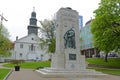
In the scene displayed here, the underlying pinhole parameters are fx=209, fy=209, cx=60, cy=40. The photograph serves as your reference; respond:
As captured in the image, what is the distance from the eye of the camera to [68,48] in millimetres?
23719

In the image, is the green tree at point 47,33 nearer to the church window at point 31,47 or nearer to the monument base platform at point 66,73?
the church window at point 31,47

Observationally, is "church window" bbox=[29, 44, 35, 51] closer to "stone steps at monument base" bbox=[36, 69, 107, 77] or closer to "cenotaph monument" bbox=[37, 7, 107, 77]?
"cenotaph monument" bbox=[37, 7, 107, 77]

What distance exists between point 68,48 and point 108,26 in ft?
48.0

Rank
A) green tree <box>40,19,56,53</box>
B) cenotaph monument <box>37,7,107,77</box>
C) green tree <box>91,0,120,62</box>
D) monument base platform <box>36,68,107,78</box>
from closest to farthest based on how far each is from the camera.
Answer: monument base platform <box>36,68,107,78</box>, cenotaph monument <box>37,7,107,77</box>, green tree <box>91,0,120,62</box>, green tree <box>40,19,56,53</box>

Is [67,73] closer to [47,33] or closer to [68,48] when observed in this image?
[68,48]

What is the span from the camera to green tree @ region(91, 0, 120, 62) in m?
35.3

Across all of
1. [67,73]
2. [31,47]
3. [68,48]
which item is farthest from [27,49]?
[67,73]

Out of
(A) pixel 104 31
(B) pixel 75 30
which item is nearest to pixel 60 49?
(B) pixel 75 30

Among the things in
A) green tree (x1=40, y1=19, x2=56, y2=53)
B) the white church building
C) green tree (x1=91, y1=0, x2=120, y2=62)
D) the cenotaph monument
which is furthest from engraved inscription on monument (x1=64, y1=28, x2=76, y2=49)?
the white church building

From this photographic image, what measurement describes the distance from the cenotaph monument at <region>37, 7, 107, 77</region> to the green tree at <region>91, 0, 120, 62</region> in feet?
36.8

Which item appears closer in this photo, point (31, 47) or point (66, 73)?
point (66, 73)

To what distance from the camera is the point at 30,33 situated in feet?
288

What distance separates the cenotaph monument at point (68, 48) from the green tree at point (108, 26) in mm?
11203

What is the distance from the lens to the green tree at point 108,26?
116ft
